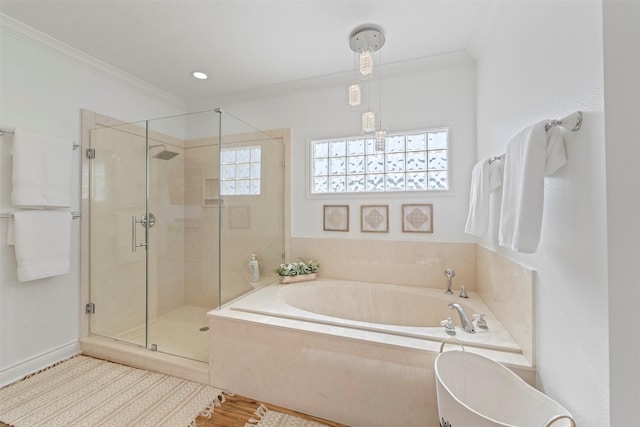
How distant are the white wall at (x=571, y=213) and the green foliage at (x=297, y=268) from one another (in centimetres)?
170

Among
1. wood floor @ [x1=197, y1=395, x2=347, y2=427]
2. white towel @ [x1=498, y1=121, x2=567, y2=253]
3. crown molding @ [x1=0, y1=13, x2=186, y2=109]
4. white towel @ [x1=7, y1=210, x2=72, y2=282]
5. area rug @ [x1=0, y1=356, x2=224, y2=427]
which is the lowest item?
wood floor @ [x1=197, y1=395, x2=347, y2=427]

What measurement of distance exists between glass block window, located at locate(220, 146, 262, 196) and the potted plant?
2.60 feet

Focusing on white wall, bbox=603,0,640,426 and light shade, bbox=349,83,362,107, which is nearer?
white wall, bbox=603,0,640,426

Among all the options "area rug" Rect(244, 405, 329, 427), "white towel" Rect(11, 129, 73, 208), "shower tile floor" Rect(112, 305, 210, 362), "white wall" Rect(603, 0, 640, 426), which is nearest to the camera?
"white wall" Rect(603, 0, 640, 426)

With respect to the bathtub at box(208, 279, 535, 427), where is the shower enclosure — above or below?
above

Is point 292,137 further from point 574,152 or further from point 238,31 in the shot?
point 574,152

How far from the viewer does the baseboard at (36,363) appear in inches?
68.1

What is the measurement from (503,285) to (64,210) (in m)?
3.26

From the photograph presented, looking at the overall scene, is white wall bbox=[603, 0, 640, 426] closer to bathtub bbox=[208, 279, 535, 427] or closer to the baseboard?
bathtub bbox=[208, 279, 535, 427]

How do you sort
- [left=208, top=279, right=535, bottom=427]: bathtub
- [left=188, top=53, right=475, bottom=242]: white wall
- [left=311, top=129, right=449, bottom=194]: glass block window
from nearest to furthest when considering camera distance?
[left=208, top=279, right=535, bottom=427]: bathtub → [left=188, top=53, right=475, bottom=242]: white wall → [left=311, top=129, right=449, bottom=194]: glass block window

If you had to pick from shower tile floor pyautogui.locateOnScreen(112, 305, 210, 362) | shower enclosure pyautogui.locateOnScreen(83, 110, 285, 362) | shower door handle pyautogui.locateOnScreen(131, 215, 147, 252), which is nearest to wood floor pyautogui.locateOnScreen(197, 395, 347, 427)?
shower tile floor pyautogui.locateOnScreen(112, 305, 210, 362)

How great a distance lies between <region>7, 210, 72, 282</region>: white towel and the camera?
1739 millimetres

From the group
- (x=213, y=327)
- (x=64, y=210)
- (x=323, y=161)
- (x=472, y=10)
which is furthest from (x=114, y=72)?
(x=472, y=10)

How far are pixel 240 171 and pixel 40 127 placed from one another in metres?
1.47
